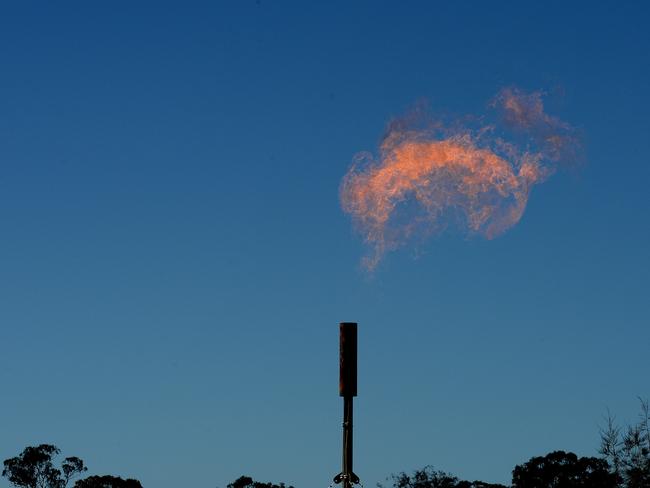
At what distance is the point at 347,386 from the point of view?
3206cm

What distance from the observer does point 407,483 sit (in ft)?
387

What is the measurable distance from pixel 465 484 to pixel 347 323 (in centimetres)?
8555

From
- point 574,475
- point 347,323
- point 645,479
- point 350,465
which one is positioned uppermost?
point 574,475

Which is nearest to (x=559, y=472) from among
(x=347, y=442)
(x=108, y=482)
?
(x=108, y=482)

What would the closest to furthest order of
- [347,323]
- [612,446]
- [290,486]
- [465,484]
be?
1. [347,323]
2. [612,446]
3. [465,484]
4. [290,486]

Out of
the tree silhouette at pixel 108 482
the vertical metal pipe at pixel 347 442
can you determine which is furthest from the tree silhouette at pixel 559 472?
the vertical metal pipe at pixel 347 442

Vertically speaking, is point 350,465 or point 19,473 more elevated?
point 19,473

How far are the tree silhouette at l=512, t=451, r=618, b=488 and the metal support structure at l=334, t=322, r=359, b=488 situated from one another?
70117 millimetres

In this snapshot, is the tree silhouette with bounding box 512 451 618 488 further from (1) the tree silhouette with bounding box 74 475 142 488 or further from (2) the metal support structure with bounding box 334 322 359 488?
(2) the metal support structure with bounding box 334 322 359 488

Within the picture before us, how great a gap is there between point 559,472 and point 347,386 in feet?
243

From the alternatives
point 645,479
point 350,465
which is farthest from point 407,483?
point 350,465

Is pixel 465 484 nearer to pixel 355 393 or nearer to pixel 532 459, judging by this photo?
pixel 532 459

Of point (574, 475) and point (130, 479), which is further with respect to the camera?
point (130, 479)

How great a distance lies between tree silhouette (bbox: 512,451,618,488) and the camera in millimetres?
99375
